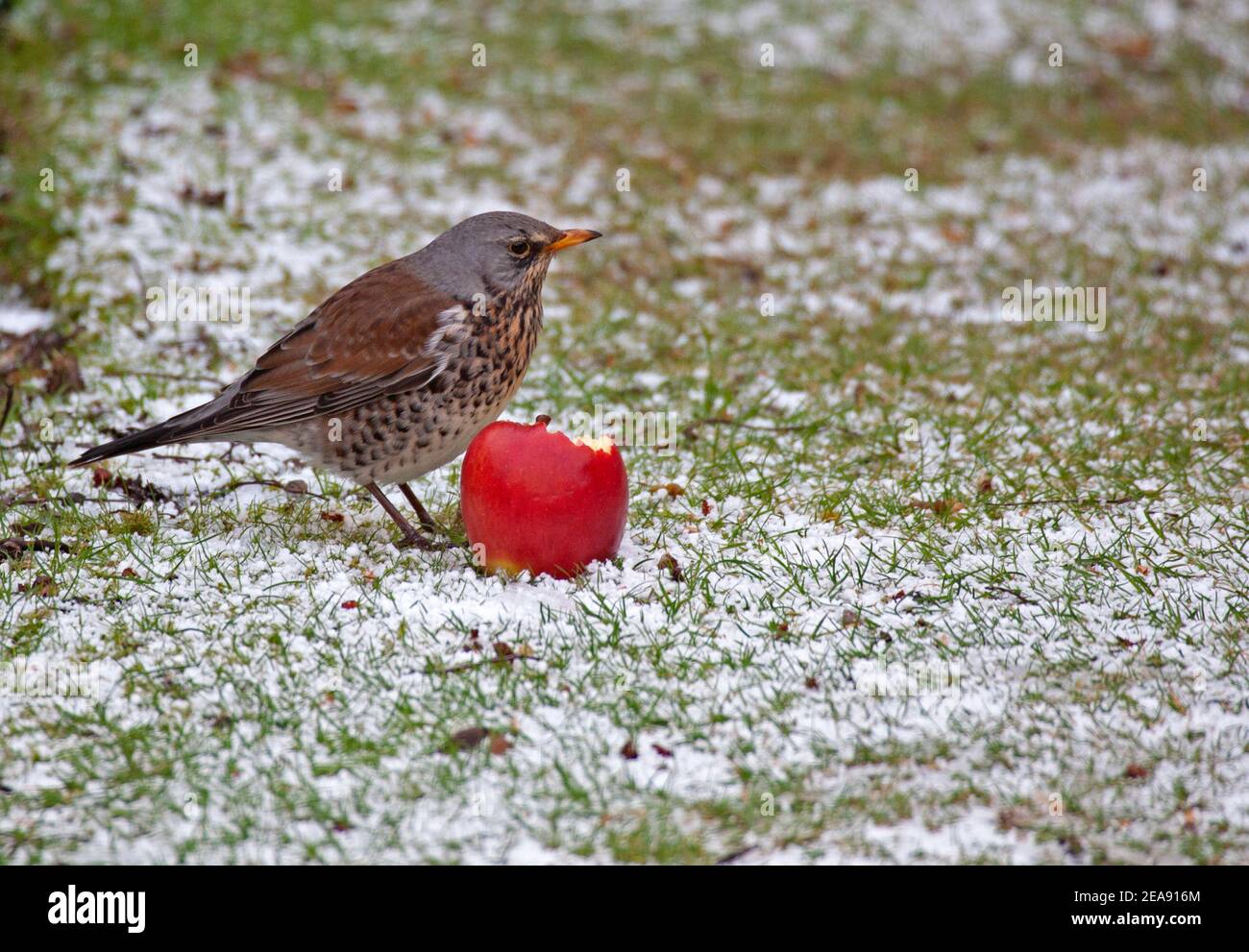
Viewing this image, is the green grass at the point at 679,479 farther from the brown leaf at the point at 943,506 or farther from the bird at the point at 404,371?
the bird at the point at 404,371

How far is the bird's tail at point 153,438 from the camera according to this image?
4.80 meters

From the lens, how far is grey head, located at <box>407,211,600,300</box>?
4.93 meters

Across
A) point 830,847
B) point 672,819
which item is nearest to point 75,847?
point 672,819

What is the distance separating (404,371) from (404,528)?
1.91ft

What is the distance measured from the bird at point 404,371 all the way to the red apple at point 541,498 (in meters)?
0.28

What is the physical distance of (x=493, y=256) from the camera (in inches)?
196

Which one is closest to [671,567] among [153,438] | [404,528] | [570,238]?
[404,528]

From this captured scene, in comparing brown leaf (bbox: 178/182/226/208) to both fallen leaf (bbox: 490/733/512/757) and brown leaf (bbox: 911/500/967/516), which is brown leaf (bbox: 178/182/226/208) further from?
fallen leaf (bbox: 490/733/512/757)

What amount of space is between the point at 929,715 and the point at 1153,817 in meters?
0.67

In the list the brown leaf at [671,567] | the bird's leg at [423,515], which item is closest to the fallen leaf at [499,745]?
the brown leaf at [671,567]

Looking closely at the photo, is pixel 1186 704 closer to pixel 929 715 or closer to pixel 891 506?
pixel 929 715

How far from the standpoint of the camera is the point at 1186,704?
4016 millimetres

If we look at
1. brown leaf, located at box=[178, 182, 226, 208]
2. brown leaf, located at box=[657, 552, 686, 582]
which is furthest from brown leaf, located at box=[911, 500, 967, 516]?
brown leaf, located at box=[178, 182, 226, 208]

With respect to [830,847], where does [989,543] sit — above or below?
above
